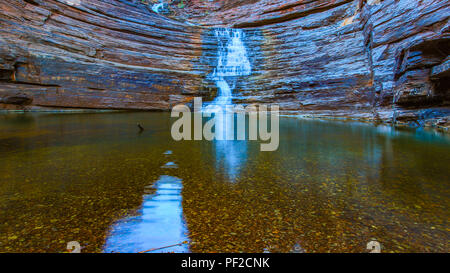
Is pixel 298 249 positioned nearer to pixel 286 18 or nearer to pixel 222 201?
pixel 222 201

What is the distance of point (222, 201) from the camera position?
9.37 feet

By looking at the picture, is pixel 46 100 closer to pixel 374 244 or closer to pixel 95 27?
pixel 95 27

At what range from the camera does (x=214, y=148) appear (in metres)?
6.24

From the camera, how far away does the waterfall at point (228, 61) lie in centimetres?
2338

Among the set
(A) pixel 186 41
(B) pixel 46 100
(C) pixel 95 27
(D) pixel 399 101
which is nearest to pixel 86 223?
(D) pixel 399 101

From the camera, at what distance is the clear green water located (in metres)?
2.03

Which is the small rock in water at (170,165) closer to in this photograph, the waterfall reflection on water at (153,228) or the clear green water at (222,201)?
the clear green water at (222,201)

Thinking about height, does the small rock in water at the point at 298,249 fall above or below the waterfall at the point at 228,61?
below

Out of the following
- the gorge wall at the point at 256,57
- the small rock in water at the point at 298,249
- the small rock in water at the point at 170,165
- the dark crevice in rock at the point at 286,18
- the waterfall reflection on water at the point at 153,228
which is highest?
the dark crevice in rock at the point at 286,18

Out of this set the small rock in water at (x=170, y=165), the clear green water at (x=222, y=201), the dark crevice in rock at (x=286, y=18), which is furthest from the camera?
the dark crevice in rock at (x=286, y=18)

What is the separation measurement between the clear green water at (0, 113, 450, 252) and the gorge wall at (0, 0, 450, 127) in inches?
374

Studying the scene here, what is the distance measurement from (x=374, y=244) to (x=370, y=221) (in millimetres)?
444

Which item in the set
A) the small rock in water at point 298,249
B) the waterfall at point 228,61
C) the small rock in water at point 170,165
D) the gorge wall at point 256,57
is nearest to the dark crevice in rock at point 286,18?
the gorge wall at point 256,57

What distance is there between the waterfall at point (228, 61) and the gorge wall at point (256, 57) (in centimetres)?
73
